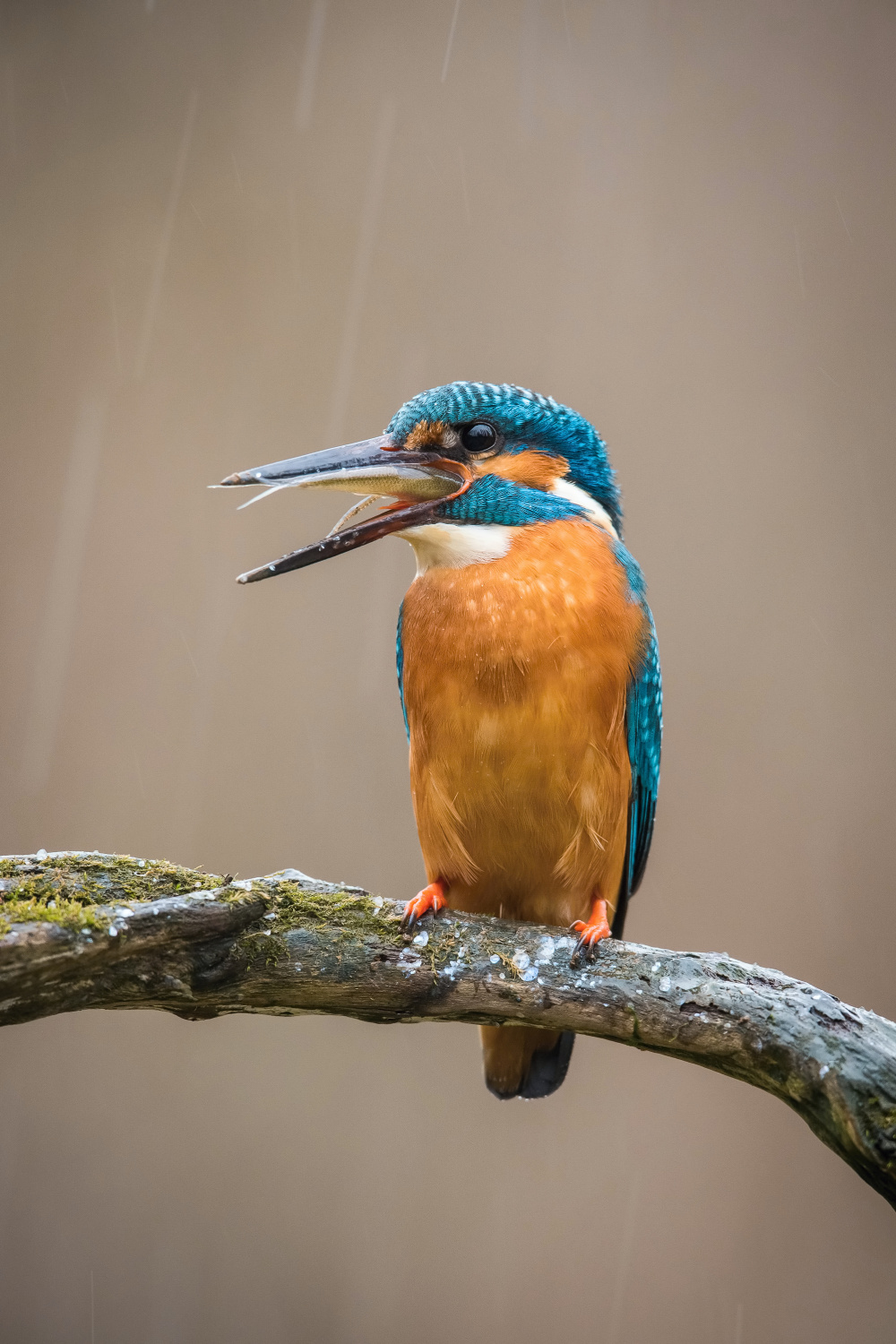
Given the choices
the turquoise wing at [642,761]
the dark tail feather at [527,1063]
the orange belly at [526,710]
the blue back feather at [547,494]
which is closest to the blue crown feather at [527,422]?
the blue back feather at [547,494]

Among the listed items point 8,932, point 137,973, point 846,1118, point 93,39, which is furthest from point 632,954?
point 93,39

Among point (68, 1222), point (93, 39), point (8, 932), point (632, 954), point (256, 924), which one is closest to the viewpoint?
point (8, 932)

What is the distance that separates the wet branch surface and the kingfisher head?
1.68 ft

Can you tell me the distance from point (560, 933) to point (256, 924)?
1.51ft

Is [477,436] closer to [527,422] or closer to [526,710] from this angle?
[527,422]

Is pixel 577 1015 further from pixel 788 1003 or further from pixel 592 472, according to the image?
pixel 592 472

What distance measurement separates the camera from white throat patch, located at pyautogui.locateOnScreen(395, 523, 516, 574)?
5.28 ft

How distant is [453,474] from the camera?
1641 millimetres

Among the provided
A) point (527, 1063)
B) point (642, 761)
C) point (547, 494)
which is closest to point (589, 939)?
point (642, 761)

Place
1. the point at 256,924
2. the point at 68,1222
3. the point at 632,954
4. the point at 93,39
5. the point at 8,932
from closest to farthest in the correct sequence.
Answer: the point at 8,932, the point at 256,924, the point at 632,954, the point at 68,1222, the point at 93,39

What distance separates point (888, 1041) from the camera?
1.27 m

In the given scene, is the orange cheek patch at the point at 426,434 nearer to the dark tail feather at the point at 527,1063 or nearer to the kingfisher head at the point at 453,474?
the kingfisher head at the point at 453,474

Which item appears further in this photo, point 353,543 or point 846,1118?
point 353,543

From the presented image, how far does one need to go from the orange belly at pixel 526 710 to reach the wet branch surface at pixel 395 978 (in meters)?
0.16
